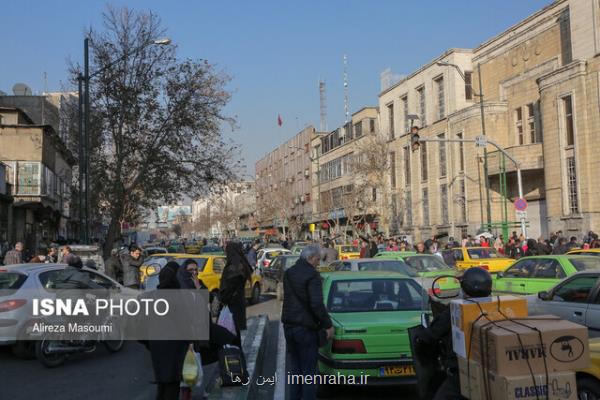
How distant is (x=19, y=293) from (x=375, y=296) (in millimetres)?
5760

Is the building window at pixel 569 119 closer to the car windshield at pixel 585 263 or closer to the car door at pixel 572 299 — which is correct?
the car windshield at pixel 585 263

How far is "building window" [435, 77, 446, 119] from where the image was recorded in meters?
47.6

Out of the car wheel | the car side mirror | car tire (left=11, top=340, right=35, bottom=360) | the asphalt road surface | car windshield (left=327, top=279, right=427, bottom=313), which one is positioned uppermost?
car windshield (left=327, top=279, right=427, bottom=313)

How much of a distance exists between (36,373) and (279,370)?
357 cm

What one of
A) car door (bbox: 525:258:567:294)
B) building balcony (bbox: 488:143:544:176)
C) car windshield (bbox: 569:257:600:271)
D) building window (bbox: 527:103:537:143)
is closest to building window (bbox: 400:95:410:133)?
building window (bbox: 527:103:537:143)

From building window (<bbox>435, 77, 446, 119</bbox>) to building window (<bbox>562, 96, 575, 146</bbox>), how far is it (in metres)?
15.0

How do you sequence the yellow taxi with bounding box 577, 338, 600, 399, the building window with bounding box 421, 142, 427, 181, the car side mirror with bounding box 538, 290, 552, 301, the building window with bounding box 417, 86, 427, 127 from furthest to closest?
1. the building window with bounding box 417, 86, 427, 127
2. the building window with bounding box 421, 142, 427, 181
3. the car side mirror with bounding box 538, 290, 552, 301
4. the yellow taxi with bounding box 577, 338, 600, 399

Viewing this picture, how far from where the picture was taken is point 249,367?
7.83 m

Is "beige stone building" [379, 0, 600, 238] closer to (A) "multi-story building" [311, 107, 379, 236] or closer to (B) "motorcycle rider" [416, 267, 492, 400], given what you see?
(A) "multi-story building" [311, 107, 379, 236]

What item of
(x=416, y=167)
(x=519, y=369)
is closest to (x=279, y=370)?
(x=519, y=369)

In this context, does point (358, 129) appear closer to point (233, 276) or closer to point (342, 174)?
point (342, 174)

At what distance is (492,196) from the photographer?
4047 cm

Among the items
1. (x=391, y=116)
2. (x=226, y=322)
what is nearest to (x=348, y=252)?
(x=226, y=322)

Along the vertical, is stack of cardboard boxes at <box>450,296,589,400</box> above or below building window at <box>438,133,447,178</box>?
below
